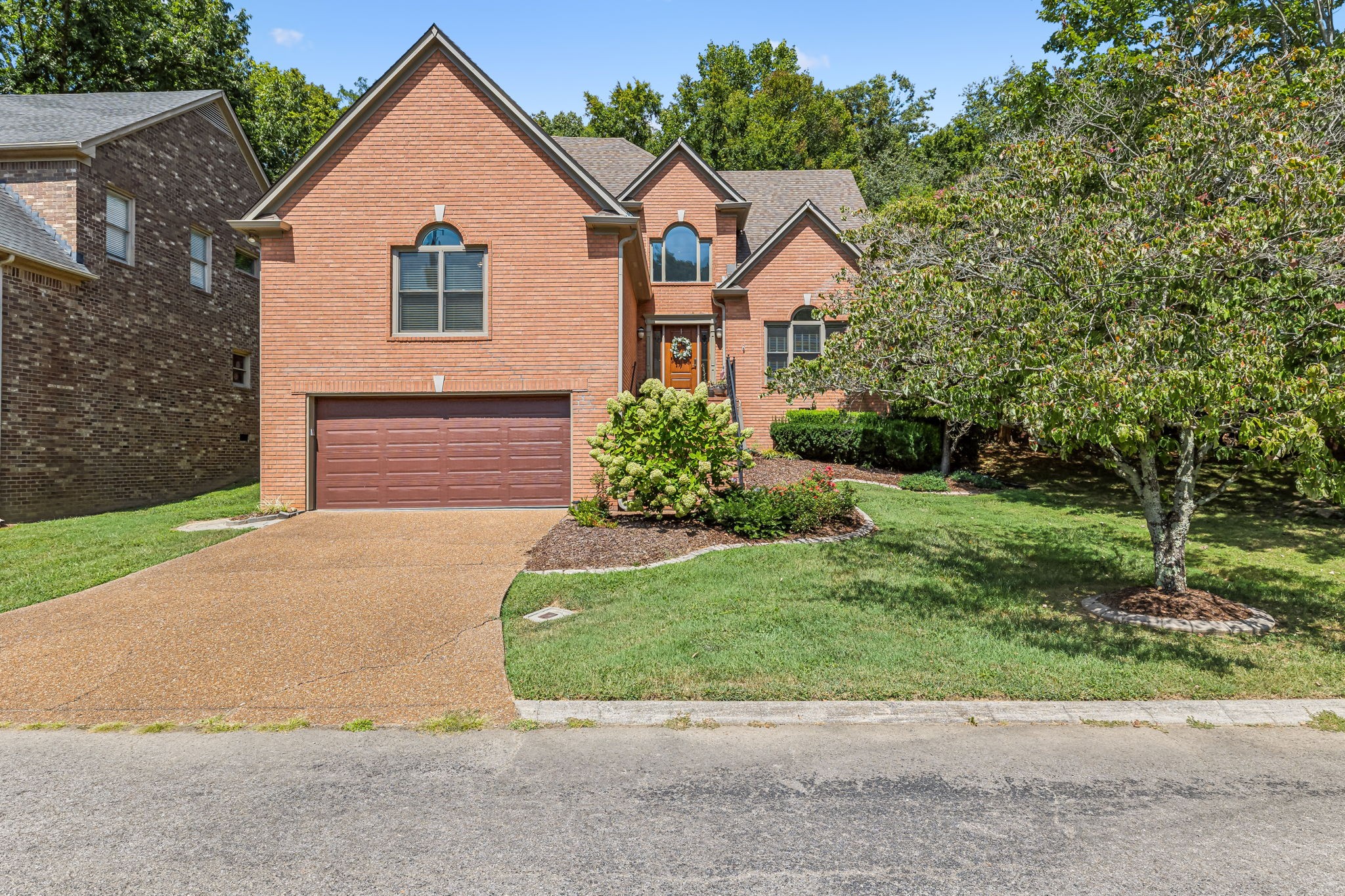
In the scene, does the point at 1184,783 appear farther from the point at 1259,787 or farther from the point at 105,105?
the point at 105,105

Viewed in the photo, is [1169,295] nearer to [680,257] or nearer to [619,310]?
[619,310]

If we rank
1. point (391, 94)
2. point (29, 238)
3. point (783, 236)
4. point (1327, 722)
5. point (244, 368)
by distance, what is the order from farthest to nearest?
point (244, 368), point (783, 236), point (29, 238), point (391, 94), point (1327, 722)

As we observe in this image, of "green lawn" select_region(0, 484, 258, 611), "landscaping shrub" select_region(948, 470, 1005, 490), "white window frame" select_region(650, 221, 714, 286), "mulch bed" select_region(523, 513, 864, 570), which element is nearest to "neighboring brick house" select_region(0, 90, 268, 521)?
"green lawn" select_region(0, 484, 258, 611)

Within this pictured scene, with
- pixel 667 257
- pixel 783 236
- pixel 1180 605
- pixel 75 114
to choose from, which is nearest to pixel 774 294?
pixel 783 236

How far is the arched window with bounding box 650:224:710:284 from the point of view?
20.0 metres

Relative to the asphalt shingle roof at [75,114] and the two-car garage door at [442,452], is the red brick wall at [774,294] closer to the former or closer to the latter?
the two-car garage door at [442,452]

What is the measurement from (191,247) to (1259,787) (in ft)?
74.1

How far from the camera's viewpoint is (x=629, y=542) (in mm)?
9594

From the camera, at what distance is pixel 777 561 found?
28.0ft

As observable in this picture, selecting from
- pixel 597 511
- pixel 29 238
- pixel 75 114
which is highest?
pixel 75 114

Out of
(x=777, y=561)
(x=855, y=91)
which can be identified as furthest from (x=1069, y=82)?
(x=855, y=91)

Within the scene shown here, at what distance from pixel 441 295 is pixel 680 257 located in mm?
9057

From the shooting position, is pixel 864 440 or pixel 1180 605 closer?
pixel 1180 605

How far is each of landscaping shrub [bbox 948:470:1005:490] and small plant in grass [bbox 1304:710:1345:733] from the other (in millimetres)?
11478
